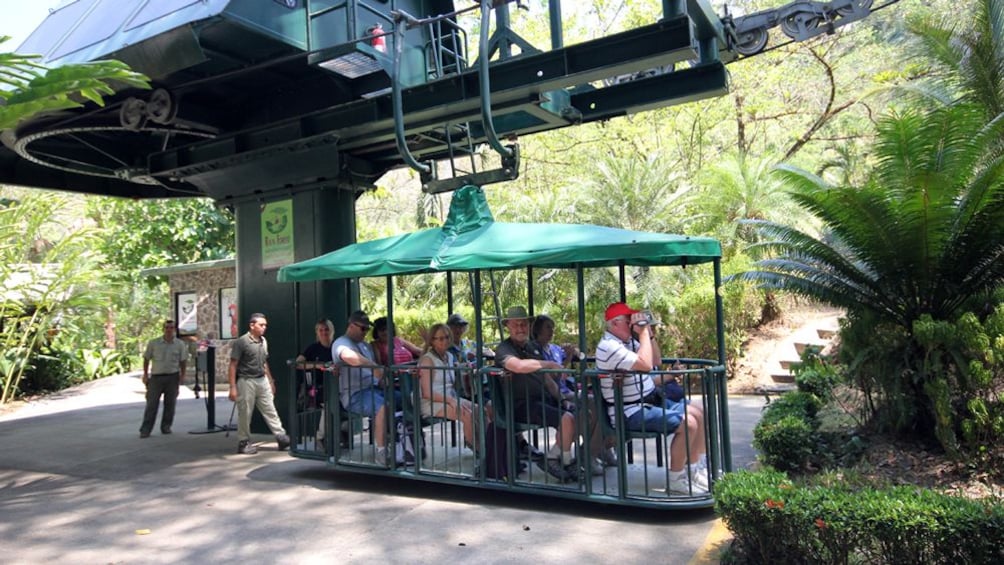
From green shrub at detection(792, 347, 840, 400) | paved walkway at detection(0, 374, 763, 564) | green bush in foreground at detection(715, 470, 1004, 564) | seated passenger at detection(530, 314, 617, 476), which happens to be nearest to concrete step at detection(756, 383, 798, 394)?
green shrub at detection(792, 347, 840, 400)

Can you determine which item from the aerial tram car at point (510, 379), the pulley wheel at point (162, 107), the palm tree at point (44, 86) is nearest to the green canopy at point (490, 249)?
the aerial tram car at point (510, 379)

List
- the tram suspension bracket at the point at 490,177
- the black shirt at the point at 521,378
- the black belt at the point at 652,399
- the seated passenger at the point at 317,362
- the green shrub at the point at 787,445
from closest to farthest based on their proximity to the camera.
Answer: the black belt at the point at 652,399
the black shirt at the point at 521,378
the green shrub at the point at 787,445
the tram suspension bracket at the point at 490,177
the seated passenger at the point at 317,362

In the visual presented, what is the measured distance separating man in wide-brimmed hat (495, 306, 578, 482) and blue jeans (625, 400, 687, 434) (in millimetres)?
613

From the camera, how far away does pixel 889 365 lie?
7.17m

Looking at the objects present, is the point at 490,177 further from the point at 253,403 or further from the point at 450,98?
the point at 253,403

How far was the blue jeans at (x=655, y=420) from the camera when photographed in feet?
20.3

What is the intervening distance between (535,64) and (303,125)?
362 centimetres

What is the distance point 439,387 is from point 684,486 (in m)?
2.58

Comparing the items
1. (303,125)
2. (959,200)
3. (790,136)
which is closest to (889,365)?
(959,200)

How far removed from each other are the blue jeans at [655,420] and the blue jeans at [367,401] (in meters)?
2.59

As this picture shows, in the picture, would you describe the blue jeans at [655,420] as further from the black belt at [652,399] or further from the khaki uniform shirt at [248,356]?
the khaki uniform shirt at [248,356]

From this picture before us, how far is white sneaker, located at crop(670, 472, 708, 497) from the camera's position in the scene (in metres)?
6.13

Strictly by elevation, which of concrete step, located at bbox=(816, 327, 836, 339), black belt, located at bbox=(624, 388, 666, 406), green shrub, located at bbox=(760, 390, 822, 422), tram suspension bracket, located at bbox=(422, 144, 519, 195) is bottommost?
green shrub, located at bbox=(760, 390, 822, 422)

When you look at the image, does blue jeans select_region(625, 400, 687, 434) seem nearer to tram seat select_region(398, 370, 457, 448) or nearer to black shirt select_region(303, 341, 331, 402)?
tram seat select_region(398, 370, 457, 448)
